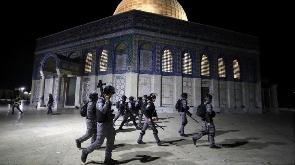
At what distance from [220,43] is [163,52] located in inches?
288

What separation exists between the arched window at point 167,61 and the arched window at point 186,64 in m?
1.57

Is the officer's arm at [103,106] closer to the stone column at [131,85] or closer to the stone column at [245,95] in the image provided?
the stone column at [131,85]

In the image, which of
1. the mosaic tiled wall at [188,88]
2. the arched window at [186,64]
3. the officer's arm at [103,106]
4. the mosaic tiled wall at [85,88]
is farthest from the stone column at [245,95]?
the officer's arm at [103,106]

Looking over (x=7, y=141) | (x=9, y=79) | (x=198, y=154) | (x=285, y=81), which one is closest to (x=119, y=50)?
(x=7, y=141)

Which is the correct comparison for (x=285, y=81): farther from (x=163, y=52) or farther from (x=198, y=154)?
(x=198, y=154)

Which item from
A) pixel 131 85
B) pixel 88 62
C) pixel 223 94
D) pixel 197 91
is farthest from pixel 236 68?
pixel 88 62

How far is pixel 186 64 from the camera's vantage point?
63.1ft

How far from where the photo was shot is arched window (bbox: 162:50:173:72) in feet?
60.1

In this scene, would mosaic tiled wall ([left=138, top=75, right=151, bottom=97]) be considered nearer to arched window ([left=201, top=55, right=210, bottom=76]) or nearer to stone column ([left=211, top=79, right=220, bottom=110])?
arched window ([left=201, top=55, right=210, bottom=76])

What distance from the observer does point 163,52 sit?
18.5 metres

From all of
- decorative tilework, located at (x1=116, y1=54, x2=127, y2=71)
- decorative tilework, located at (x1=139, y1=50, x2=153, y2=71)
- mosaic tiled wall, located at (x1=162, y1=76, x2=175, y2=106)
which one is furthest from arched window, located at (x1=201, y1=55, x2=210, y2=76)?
decorative tilework, located at (x1=116, y1=54, x2=127, y2=71)

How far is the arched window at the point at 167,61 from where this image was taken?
1831 centimetres

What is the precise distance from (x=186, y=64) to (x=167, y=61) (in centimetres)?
228

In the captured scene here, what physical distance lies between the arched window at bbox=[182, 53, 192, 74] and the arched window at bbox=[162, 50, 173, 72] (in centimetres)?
157
